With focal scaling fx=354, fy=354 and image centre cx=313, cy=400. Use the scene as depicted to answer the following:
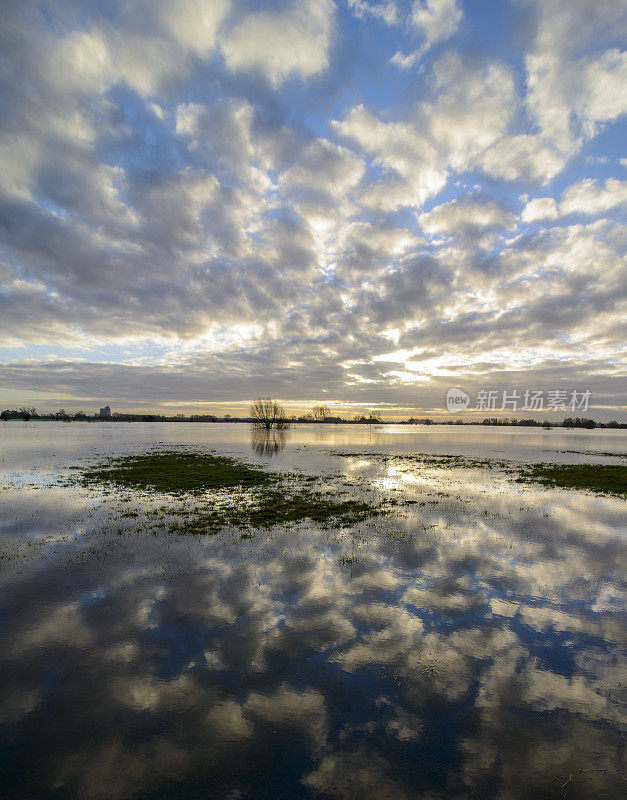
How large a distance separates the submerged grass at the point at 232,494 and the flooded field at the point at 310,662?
149 centimetres

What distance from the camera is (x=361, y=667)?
7898 millimetres

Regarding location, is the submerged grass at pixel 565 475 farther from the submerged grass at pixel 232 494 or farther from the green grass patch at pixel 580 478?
the submerged grass at pixel 232 494

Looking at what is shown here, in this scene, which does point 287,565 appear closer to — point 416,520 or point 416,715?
point 416,715

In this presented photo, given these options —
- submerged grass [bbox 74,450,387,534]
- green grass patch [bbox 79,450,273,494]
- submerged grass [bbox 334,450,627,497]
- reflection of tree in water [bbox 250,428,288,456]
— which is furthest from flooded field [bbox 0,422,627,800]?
reflection of tree in water [bbox 250,428,288,456]

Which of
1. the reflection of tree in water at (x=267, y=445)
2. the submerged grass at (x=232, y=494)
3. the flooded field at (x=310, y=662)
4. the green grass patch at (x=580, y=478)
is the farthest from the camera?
the reflection of tree in water at (x=267, y=445)

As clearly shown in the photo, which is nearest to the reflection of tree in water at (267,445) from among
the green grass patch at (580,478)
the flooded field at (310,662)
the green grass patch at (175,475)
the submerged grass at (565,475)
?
the green grass patch at (175,475)

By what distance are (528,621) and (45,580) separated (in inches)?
598

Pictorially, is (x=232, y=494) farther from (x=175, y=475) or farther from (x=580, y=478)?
(x=580, y=478)

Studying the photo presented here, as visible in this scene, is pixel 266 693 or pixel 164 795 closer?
pixel 164 795

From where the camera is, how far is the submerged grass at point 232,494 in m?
19.2

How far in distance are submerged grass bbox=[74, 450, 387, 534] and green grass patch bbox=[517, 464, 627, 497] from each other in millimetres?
20071

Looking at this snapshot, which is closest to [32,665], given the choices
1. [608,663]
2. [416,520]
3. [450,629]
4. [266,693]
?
[266,693]

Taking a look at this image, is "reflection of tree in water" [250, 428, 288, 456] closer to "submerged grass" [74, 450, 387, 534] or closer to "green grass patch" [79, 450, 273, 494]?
"green grass patch" [79, 450, 273, 494]

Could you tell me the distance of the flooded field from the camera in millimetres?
5566
